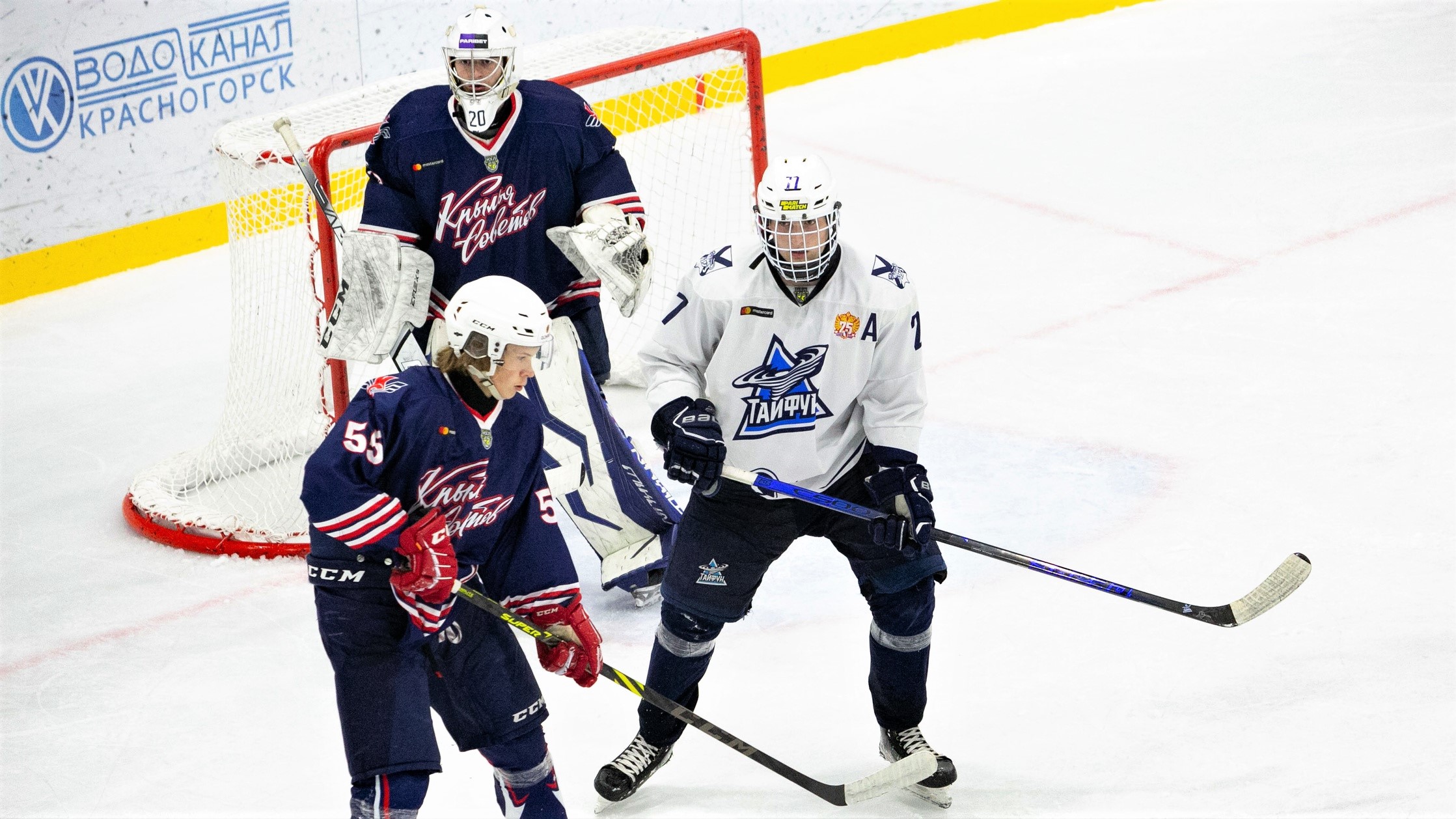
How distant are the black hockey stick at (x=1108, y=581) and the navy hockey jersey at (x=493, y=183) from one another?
0.99 m

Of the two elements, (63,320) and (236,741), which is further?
(63,320)

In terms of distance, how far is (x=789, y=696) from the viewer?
335cm

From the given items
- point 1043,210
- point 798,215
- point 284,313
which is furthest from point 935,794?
point 1043,210

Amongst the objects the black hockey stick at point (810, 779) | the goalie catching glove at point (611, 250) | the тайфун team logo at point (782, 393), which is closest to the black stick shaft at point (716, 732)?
the black hockey stick at point (810, 779)

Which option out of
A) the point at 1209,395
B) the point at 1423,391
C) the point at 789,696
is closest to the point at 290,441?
the point at 789,696

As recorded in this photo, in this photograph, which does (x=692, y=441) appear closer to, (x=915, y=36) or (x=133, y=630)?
(x=133, y=630)

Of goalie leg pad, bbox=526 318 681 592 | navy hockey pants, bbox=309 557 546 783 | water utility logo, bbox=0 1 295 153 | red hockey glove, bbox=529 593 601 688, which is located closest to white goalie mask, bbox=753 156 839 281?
red hockey glove, bbox=529 593 601 688

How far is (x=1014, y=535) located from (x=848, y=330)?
4.48ft

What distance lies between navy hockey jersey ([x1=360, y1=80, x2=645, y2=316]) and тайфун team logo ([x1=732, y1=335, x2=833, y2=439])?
2.96 feet

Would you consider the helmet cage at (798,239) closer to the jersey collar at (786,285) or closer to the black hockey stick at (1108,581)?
the jersey collar at (786,285)

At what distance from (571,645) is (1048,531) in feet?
5.61

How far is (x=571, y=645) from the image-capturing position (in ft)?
8.61

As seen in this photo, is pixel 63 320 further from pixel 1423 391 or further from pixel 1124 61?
pixel 1124 61

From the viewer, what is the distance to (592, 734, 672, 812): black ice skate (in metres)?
2.99
